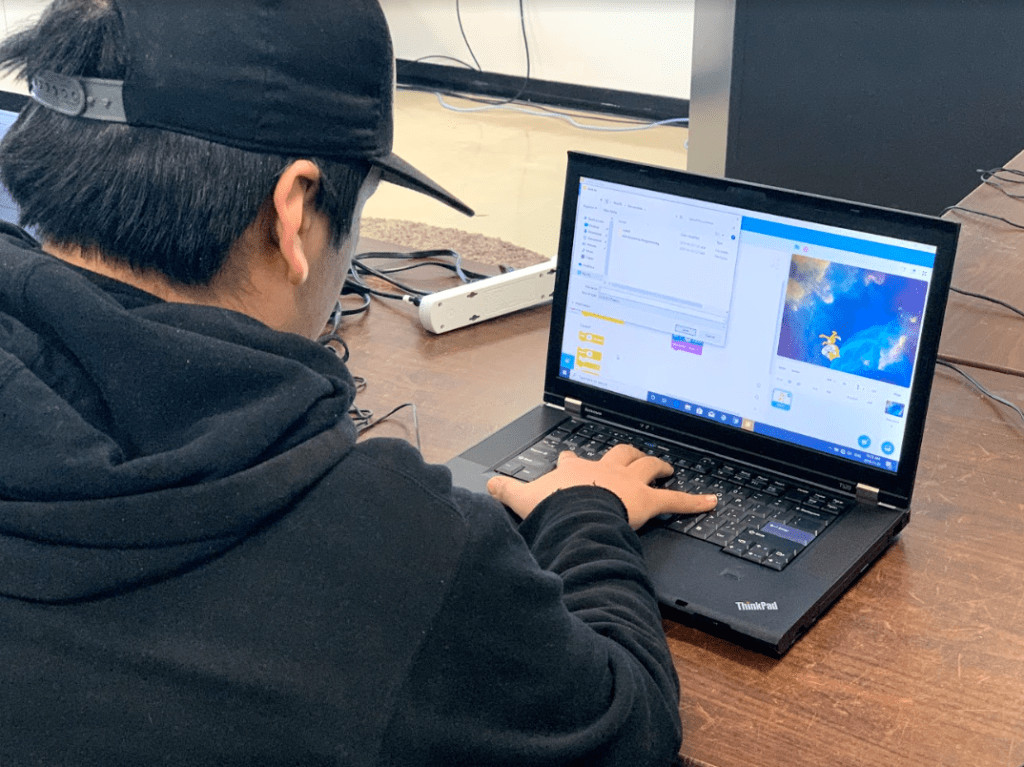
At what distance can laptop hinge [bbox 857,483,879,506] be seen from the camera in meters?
1.09

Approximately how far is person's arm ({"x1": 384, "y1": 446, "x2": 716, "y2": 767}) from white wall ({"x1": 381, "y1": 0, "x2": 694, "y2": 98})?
4.19 metres

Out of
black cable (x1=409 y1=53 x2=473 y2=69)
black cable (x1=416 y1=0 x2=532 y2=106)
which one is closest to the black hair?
black cable (x1=416 y1=0 x2=532 y2=106)

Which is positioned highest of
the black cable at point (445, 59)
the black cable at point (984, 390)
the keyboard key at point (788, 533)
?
the black cable at point (445, 59)

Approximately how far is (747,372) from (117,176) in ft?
2.12

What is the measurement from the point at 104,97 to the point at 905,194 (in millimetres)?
2637

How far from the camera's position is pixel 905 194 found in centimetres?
300

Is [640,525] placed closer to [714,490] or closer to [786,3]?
[714,490]

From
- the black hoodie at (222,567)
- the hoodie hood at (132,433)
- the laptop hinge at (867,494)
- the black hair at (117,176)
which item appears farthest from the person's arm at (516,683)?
the laptop hinge at (867,494)

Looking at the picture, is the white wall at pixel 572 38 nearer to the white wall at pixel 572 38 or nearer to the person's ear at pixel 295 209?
the white wall at pixel 572 38

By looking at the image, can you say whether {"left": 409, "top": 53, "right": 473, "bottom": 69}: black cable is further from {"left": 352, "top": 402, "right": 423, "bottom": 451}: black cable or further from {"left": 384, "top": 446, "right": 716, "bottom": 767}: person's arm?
{"left": 384, "top": 446, "right": 716, "bottom": 767}: person's arm

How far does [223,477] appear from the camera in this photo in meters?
0.66

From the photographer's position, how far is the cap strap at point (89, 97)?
701 mm

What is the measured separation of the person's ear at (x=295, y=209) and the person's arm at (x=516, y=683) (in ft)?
0.61

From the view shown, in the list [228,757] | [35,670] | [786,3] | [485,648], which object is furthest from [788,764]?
[786,3]
